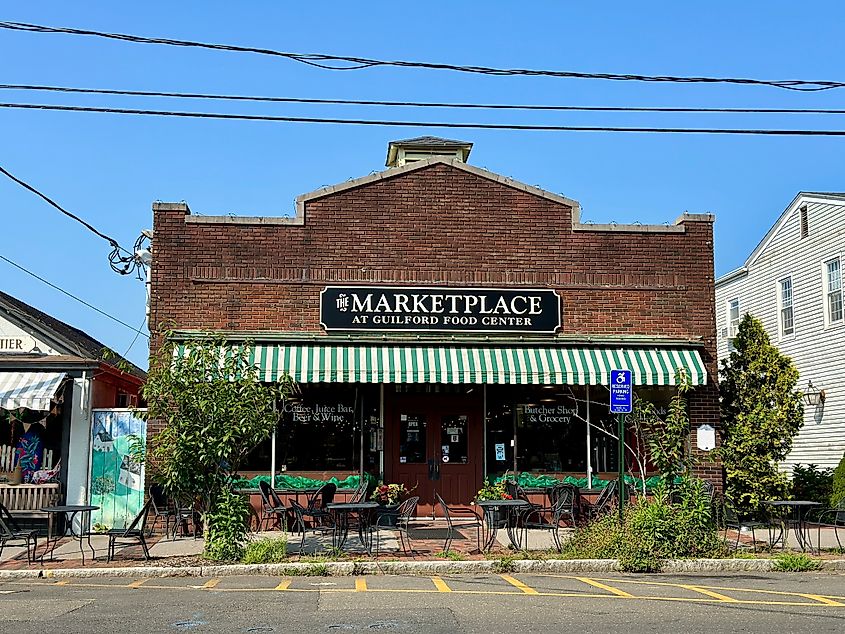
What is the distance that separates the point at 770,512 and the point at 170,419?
10.9 meters

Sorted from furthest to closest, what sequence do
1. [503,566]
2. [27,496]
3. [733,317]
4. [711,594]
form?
[733,317] < [27,496] < [503,566] < [711,594]

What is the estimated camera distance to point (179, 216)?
18.6m

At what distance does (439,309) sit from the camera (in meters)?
18.8

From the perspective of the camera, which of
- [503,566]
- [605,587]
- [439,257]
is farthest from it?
[439,257]

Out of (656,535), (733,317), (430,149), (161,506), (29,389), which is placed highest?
(430,149)

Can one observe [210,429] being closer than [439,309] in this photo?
Yes

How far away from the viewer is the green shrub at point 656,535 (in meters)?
13.9

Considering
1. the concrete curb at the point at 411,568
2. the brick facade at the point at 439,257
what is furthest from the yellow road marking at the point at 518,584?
→ the brick facade at the point at 439,257

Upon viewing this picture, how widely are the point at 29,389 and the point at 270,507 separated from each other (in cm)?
473

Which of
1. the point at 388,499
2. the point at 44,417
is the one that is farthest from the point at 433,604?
the point at 44,417

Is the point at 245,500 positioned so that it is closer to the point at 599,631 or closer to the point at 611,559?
the point at 611,559

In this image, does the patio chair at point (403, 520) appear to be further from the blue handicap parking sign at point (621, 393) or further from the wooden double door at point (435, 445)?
the blue handicap parking sign at point (621, 393)

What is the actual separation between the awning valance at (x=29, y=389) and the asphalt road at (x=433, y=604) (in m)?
4.84

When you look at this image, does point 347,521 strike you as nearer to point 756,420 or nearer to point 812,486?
point 756,420
